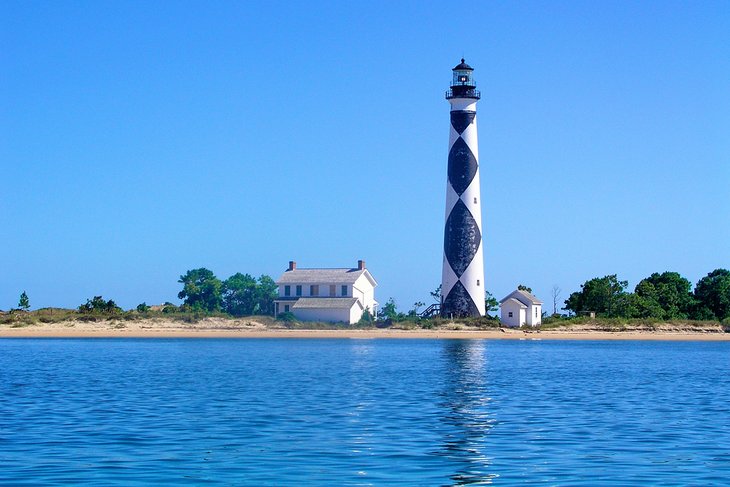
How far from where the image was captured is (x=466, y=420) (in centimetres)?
2011

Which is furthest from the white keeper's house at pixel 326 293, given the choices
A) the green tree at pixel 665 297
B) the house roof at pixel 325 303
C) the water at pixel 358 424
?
the water at pixel 358 424

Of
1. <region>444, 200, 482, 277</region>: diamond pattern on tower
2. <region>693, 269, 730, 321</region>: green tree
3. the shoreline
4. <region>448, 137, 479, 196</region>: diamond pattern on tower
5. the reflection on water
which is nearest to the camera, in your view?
the reflection on water

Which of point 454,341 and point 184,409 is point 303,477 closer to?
point 184,409

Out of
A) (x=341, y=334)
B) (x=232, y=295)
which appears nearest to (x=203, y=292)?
(x=232, y=295)

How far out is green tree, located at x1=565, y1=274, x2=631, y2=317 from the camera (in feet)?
231

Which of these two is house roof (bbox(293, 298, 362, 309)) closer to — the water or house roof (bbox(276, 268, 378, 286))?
house roof (bbox(276, 268, 378, 286))

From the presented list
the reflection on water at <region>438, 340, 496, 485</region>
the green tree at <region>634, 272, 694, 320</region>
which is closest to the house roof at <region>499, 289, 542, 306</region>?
the green tree at <region>634, 272, 694, 320</region>

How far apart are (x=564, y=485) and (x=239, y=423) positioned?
26.0 ft

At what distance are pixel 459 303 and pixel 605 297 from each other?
1331cm

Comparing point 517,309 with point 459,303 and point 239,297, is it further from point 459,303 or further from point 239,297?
point 239,297

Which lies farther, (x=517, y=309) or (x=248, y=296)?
(x=248, y=296)

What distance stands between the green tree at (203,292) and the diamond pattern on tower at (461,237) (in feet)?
72.2

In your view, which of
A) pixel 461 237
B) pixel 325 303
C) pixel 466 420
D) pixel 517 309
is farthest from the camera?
pixel 325 303

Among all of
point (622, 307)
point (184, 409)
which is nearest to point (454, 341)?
point (622, 307)
